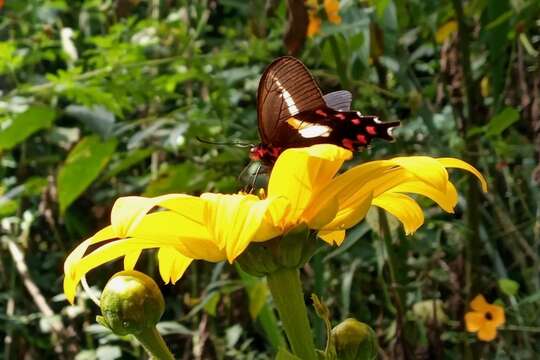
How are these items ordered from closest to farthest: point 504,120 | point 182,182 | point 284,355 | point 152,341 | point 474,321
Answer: point 284,355, point 152,341, point 504,120, point 474,321, point 182,182

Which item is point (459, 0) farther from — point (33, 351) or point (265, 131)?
point (33, 351)

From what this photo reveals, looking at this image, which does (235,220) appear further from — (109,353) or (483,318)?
(109,353)

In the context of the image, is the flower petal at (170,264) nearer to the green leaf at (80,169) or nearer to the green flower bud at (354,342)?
the green flower bud at (354,342)

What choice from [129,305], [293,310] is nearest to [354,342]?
[293,310]

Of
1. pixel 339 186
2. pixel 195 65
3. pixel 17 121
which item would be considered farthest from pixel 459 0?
pixel 339 186

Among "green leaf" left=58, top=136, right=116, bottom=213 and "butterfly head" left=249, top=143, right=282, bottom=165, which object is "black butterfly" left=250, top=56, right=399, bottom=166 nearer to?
"butterfly head" left=249, top=143, right=282, bottom=165

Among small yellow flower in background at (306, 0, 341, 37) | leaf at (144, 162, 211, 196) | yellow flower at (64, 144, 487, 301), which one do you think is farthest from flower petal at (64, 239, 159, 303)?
leaf at (144, 162, 211, 196)

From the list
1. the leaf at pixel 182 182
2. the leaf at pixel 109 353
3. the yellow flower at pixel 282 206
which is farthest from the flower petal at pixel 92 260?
the leaf at pixel 109 353
